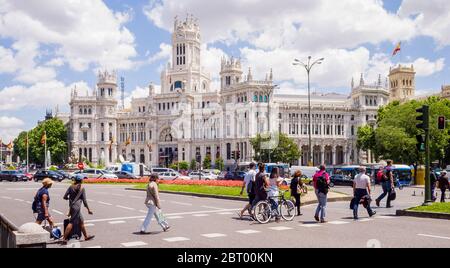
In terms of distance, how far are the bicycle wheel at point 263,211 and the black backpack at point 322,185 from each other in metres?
1.96

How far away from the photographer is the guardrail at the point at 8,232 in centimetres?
Result: 904

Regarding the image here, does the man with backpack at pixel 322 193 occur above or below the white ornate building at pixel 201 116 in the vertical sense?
below

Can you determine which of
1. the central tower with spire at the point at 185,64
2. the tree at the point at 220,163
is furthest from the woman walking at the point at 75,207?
the central tower with spire at the point at 185,64

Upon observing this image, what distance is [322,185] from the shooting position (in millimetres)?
17859

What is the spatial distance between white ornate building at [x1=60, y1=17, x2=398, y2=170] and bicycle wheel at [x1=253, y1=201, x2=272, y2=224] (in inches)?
3224

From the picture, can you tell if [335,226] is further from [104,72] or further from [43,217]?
[104,72]

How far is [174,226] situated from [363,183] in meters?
7.20

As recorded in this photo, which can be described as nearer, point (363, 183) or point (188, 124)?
point (363, 183)

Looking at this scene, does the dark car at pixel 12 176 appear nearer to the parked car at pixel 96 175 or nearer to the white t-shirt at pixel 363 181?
the parked car at pixel 96 175

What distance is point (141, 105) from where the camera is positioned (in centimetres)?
A: 13788

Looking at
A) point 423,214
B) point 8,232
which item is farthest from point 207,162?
point 8,232

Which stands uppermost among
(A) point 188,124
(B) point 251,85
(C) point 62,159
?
(B) point 251,85

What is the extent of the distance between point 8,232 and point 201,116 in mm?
107343
